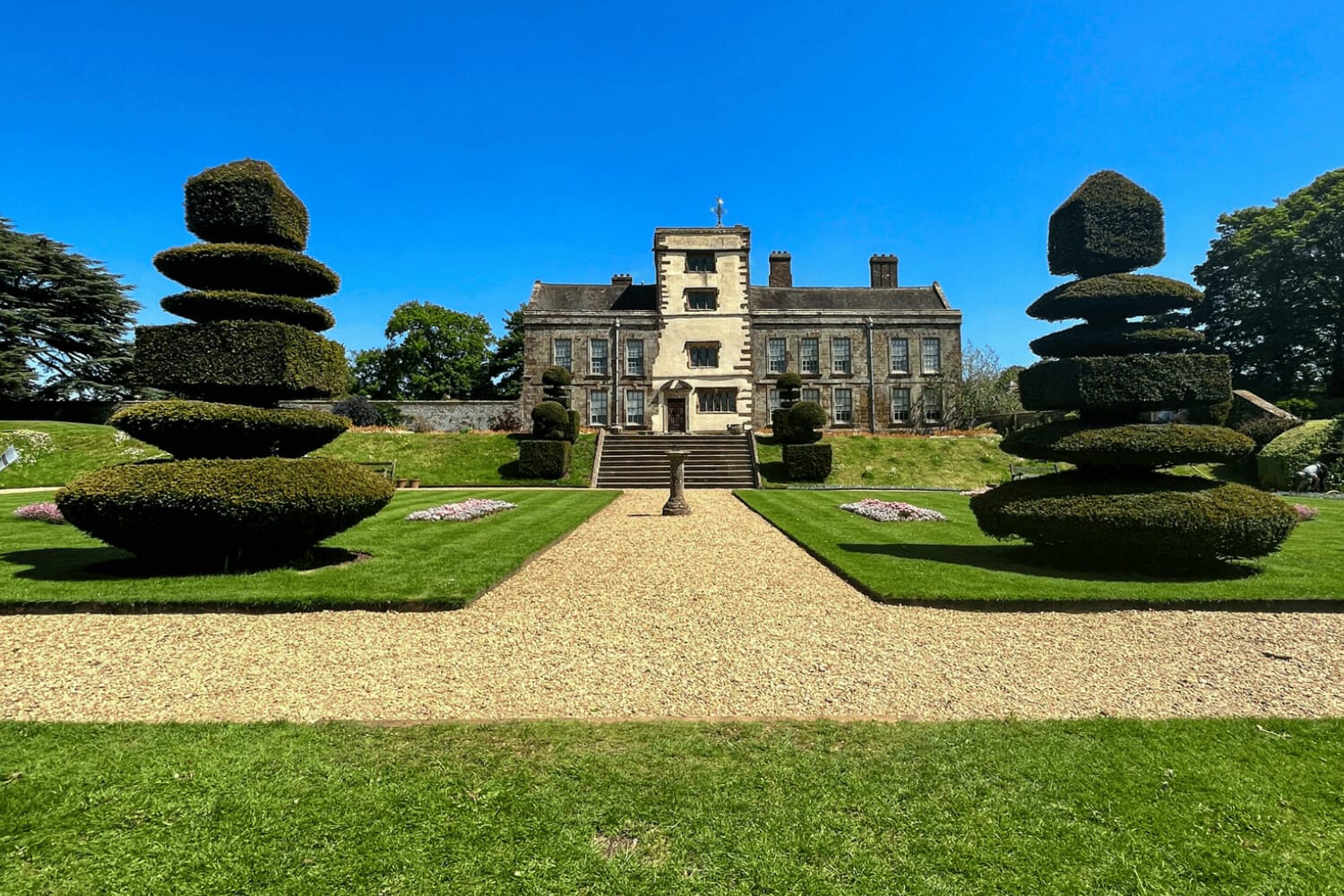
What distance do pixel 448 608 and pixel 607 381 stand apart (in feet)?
97.2

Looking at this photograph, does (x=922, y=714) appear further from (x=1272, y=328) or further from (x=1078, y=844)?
(x=1272, y=328)

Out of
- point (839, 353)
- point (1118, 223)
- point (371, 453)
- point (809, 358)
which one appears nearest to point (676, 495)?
point (1118, 223)

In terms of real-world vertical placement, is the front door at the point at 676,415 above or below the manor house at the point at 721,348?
below

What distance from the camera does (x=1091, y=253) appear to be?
8891 millimetres

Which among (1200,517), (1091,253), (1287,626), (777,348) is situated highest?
(777,348)

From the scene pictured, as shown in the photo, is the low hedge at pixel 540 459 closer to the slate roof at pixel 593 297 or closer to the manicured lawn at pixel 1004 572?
the manicured lawn at pixel 1004 572

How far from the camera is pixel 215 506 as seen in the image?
719 cm

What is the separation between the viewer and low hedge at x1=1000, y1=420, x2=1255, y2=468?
7.73 metres

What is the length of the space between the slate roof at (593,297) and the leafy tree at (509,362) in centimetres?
1912

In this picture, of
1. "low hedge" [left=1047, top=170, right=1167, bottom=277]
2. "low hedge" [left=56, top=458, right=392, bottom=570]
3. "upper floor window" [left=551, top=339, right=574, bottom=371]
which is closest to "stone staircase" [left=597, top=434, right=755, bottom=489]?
"upper floor window" [left=551, top=339, right=574, bottom=371]

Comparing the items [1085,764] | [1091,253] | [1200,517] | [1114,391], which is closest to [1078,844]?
[1085,764]

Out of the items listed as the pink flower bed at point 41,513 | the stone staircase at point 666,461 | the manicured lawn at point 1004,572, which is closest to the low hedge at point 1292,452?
the manicured lawn at point 1004,572

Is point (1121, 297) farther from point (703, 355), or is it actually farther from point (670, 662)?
point (703, 355)

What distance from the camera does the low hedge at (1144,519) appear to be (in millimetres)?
7301
